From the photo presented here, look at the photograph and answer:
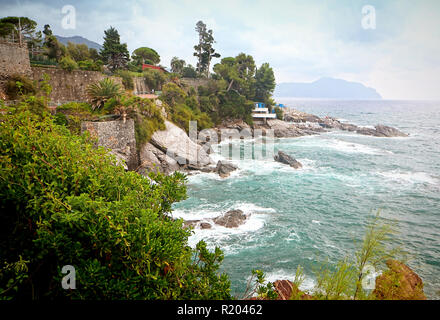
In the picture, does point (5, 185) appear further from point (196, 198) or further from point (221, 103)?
point (221, 103)

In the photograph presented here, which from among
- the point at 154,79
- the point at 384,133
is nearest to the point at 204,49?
the point at 154,79

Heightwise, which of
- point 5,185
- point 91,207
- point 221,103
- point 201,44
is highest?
point 201,44

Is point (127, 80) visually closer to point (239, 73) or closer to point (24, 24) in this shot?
point (24, 24)

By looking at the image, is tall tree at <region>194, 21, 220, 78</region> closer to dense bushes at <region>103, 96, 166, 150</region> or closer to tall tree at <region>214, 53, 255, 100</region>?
tall tree at <region>214, 53, 255, 100</region>

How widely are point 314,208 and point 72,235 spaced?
1634 cm

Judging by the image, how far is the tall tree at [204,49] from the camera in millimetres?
47469

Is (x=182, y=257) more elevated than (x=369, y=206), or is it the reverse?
(x=182, y=257)

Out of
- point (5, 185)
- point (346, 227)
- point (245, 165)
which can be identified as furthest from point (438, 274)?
point (245, 165)

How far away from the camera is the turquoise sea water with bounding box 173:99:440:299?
1148 cm

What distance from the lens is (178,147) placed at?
2450 centimetres

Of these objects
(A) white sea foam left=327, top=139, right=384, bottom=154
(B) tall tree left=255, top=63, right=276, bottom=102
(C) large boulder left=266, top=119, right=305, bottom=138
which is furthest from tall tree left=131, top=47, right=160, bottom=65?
(A) white sea foam left=327, top=139, right=384, bottom=154

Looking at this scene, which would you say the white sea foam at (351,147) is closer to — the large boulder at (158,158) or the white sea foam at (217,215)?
the white sea foam at (217,215)

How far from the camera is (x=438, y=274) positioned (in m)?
10.6
